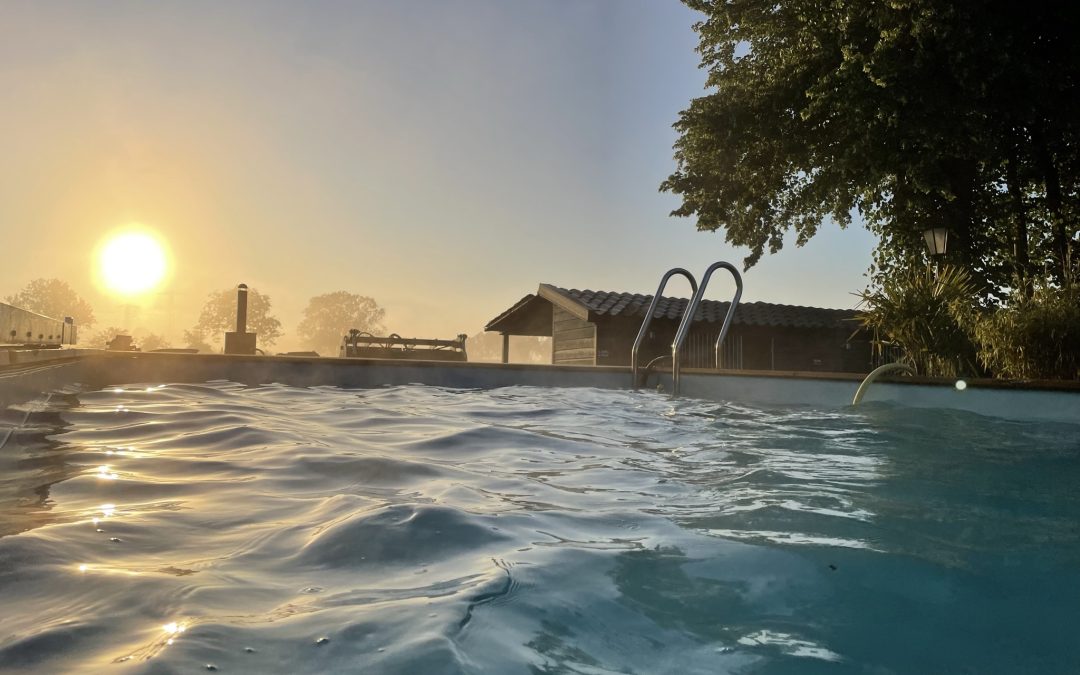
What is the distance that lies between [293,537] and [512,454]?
1673mm

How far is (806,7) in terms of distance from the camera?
11.7 m

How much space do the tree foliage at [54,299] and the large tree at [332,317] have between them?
103ft

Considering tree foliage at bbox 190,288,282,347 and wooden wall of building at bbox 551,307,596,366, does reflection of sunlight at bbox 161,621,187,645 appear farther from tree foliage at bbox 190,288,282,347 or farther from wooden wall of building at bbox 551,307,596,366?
tree foliage at bbox 190,288,282,347

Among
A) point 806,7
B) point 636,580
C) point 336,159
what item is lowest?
point 636,580

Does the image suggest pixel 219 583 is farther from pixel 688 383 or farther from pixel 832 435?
pixel 688 383

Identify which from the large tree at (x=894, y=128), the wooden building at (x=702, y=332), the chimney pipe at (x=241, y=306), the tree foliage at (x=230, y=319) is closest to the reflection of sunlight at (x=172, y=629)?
the large tree at (x=894, y=128)

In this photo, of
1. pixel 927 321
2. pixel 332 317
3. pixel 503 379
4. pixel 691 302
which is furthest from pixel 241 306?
pixel 332 317

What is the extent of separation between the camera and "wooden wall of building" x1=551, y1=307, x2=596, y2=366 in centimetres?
1644

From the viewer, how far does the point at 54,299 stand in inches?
2458

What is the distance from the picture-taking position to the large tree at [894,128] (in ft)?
33.7

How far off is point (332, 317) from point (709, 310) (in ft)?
274

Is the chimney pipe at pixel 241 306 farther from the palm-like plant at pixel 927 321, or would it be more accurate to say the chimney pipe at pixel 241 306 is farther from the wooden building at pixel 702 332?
the palm-like plant at pixel 927 321

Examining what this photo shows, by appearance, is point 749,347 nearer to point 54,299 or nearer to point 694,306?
point 694,306

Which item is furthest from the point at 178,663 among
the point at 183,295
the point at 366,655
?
the point at 183,295
